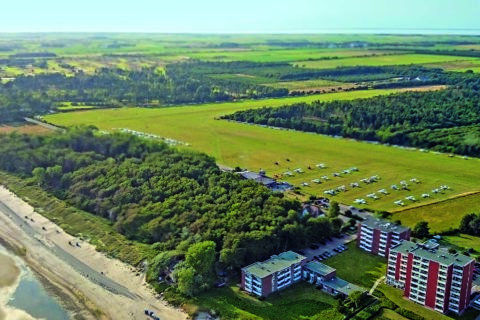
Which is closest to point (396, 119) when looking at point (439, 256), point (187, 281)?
point (439, 256)

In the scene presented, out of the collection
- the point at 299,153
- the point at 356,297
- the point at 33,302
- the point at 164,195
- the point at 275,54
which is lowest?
the point at 33,302

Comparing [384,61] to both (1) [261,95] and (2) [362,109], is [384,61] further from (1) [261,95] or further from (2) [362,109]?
(2) [362,109]

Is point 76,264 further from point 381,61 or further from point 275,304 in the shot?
point 381,61

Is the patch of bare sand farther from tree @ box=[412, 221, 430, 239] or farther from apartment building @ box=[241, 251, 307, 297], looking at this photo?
tree @ box=[412, 221, 430, 239]

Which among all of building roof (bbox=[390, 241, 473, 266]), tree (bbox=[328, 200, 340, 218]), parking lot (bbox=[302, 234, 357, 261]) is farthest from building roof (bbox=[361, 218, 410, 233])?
building roof (bbox=[390, 241, 473, 266])

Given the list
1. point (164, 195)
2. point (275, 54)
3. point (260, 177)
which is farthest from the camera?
point (275, 54)

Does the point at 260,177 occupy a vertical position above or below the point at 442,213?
above

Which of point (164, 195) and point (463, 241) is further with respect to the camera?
point (164, 195)

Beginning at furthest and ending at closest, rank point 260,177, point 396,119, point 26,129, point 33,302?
1. point 396,119
2. point 26,129
3. point 260,177
4. point 33,302

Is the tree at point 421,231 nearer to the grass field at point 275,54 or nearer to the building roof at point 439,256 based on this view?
the building roof at point 439,256
